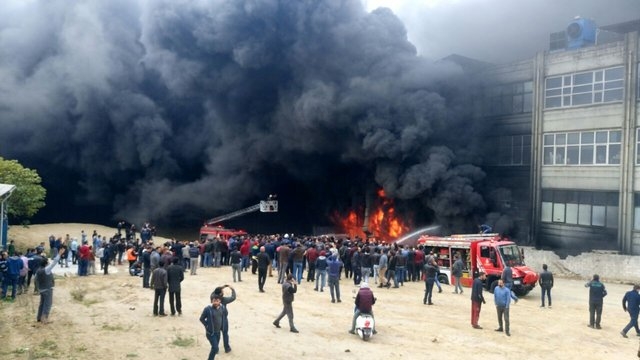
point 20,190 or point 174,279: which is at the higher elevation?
point 20,190

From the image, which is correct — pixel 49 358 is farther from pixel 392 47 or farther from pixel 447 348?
pixel 392 47

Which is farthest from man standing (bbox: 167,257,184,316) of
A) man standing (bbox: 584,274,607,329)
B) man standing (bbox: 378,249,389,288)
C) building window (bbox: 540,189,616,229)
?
building window (bbox: 540,189,616,229)

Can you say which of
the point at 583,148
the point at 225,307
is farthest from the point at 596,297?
the point at 583,148

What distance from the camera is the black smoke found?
113 feet

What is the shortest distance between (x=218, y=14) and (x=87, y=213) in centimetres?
1951

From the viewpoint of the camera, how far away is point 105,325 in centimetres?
1382

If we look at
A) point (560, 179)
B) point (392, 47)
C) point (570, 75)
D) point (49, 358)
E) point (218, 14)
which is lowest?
point (49, 358)

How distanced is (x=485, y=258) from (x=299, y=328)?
9456 mm

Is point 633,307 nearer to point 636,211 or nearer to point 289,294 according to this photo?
point 289,294

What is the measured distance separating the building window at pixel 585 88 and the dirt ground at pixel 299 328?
45.1 ft

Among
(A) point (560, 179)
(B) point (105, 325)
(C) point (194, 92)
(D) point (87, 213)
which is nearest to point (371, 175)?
(A) point (560, 179)

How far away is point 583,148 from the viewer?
30359 millimetres

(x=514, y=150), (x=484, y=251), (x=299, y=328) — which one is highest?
(x=514, y=150)

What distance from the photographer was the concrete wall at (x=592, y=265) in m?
26.1
